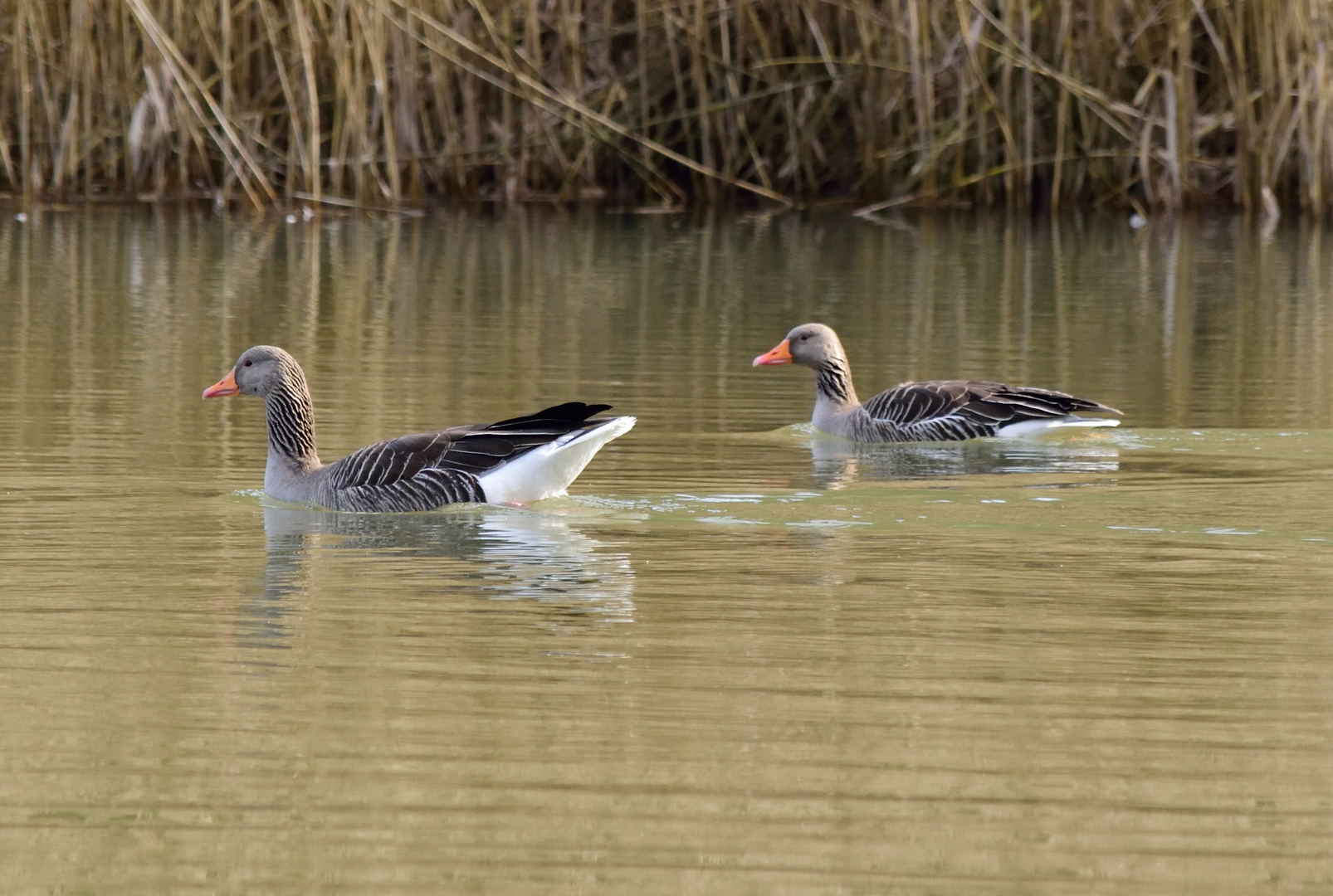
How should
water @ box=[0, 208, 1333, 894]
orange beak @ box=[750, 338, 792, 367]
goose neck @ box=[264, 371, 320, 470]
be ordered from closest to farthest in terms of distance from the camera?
water @ box=[0, 208, 1333, 894] < goose neck @ box=[264, 371, 320, 470] < orange beak @ box=[750, 338, 792, 367]

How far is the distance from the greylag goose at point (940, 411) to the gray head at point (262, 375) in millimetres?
3315

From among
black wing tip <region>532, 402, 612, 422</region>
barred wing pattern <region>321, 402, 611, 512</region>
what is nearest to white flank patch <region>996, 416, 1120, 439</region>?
barred wing pattern <region>321, 402, 611, 512</region>

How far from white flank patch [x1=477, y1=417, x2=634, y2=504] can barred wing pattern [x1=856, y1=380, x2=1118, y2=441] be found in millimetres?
2986

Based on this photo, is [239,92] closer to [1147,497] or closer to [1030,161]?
[1030,161]

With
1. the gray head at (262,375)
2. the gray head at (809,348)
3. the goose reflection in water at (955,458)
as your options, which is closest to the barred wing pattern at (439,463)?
the gray head at (262,375)

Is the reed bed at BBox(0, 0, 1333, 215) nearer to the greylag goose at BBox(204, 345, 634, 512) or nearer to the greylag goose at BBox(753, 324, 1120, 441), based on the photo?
the greylag goose at BBox(753, 324, 1120, 441)

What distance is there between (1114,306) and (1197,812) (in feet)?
42.3

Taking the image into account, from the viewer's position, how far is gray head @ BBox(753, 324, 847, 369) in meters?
12.0

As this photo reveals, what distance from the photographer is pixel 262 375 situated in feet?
31.1

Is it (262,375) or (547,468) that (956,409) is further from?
(262,375)

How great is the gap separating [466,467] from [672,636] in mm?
2688

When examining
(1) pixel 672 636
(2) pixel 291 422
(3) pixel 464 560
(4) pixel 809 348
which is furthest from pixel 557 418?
(4) pixel 809 348

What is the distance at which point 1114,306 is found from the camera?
16953 mm

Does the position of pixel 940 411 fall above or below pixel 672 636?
above
